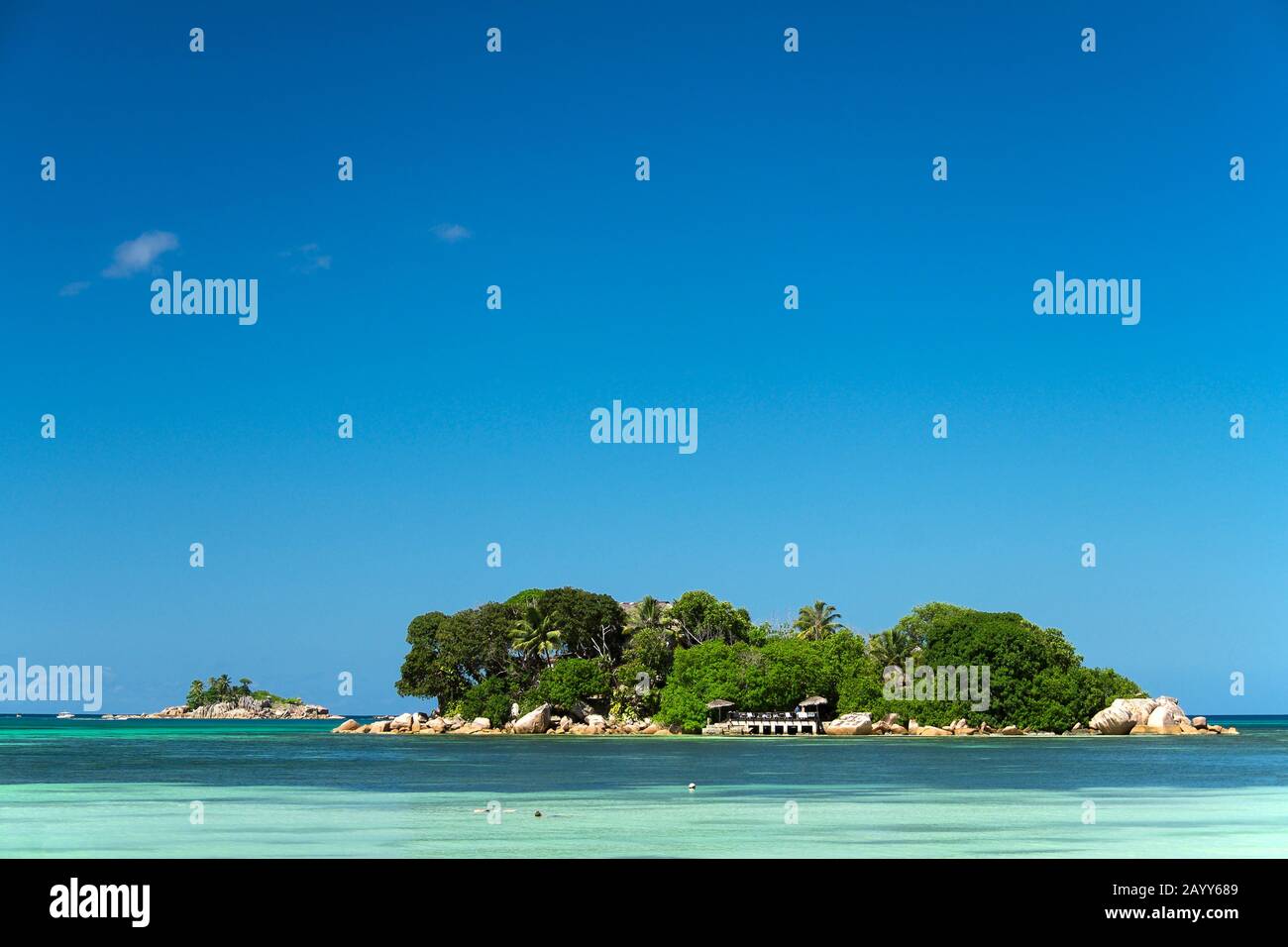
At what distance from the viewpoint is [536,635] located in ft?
261

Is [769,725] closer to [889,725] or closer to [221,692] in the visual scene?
[889,725]

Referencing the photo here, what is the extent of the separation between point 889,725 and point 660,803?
151 ft

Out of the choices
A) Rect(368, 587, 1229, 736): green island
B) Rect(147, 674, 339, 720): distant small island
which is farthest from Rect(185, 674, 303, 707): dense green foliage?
Rect(368, 587, 1229, 736): green island

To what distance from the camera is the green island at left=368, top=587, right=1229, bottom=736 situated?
7256cm

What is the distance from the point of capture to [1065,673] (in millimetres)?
74312

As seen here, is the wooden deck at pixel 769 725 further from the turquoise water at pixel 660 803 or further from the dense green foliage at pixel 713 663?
the turquoise water at pixel 660 803

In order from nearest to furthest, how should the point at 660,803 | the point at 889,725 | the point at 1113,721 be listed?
the point at 660,803
the point at 1113,721
the point at 889,725

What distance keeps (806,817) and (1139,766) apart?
2228 centimetres

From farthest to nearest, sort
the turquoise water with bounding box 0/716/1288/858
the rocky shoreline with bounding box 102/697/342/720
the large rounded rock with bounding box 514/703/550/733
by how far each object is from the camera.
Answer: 1. the rocky shoreline with bounding box 102/697/342/720
2. the large rounded rock with bounding box 514/703/550/733
3. the turquoise water with bounding box 0/716/1288/858

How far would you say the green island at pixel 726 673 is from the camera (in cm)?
7256

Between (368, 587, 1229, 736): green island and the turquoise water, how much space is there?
1592cm

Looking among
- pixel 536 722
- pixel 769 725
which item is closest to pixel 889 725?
pixel 769 725

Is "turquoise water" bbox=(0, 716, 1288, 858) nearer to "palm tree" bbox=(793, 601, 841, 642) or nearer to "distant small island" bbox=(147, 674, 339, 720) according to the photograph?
"palm tree" bbox=(793, 601, 841, 642)
